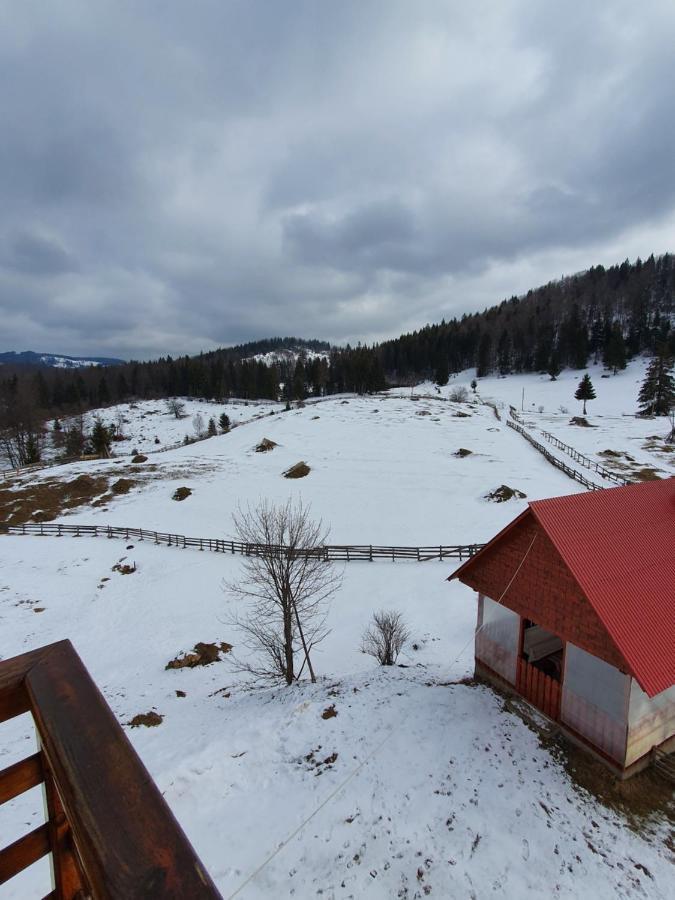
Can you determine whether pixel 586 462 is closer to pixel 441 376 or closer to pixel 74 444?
pixel 74 444

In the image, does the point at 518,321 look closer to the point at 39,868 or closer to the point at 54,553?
the point at 54,553

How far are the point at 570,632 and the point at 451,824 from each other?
15.0 ft

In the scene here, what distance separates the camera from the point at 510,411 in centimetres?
7856

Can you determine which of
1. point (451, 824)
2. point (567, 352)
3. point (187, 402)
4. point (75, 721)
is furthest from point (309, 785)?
point (567, 352)

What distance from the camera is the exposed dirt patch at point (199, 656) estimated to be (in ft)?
58.7

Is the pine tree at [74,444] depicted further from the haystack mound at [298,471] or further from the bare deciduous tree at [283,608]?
the bare deciduous tree at [283,608]

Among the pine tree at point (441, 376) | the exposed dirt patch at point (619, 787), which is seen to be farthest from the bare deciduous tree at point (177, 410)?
the exposed dirt patch at point (619, 787)

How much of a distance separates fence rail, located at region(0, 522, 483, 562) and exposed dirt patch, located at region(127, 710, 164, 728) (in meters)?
7.24

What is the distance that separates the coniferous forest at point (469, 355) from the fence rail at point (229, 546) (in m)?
68.6

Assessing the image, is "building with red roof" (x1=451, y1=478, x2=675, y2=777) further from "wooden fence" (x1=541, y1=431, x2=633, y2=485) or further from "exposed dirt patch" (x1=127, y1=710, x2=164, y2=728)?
"wooden fence" (x1=541, y1=431, x2=633, y2=485)

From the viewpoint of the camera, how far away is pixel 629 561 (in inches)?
397

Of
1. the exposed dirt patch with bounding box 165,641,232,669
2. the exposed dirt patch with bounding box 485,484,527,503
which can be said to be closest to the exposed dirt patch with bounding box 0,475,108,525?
the exposed dirt patch with bounding box 165,641,232,669

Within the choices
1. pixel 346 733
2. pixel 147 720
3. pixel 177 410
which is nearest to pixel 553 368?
pixel 177 410

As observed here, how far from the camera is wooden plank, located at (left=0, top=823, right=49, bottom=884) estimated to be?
161cm
